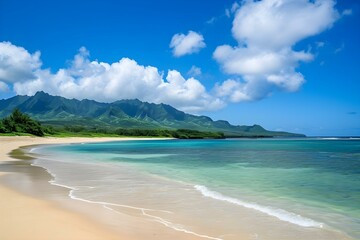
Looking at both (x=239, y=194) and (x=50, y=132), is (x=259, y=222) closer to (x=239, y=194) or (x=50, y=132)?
(x=239, y=194)

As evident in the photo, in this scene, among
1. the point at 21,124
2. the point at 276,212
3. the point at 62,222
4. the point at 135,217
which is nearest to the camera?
the point at 62,222

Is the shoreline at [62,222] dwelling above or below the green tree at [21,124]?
below

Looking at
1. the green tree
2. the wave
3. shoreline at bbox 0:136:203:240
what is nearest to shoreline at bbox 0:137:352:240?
shoreline at bbox 0:136:203:240

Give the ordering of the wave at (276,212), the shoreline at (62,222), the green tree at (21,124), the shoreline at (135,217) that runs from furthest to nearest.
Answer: the green tree at (21,124) → the wave at (276,212) → the shoreline at (135,217) → the shoreline at (62,222)

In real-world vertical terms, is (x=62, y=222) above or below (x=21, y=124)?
below

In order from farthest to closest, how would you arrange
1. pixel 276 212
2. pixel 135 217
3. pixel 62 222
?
pixel 276 212 → pixel 135 217 → pixel 62 222

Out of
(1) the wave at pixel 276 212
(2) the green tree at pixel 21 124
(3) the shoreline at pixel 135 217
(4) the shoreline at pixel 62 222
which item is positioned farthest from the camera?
(2) the green tree at pixel 21 124

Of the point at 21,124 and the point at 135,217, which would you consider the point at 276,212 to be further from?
the point at 21,124

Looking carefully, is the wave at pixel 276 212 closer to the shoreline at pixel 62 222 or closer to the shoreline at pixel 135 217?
the shoreline at pixel 135 217

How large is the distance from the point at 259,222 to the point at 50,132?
489 ft

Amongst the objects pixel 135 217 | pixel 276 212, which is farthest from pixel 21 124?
pixel 276 212

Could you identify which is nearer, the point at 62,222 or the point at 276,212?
the point at 62,222

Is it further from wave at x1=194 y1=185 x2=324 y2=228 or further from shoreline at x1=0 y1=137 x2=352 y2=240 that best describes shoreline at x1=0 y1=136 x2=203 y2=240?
wave at x1=194 y1=185 x2=324 y2=228

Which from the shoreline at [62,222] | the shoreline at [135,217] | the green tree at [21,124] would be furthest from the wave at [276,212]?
the green tree at [21,124]
